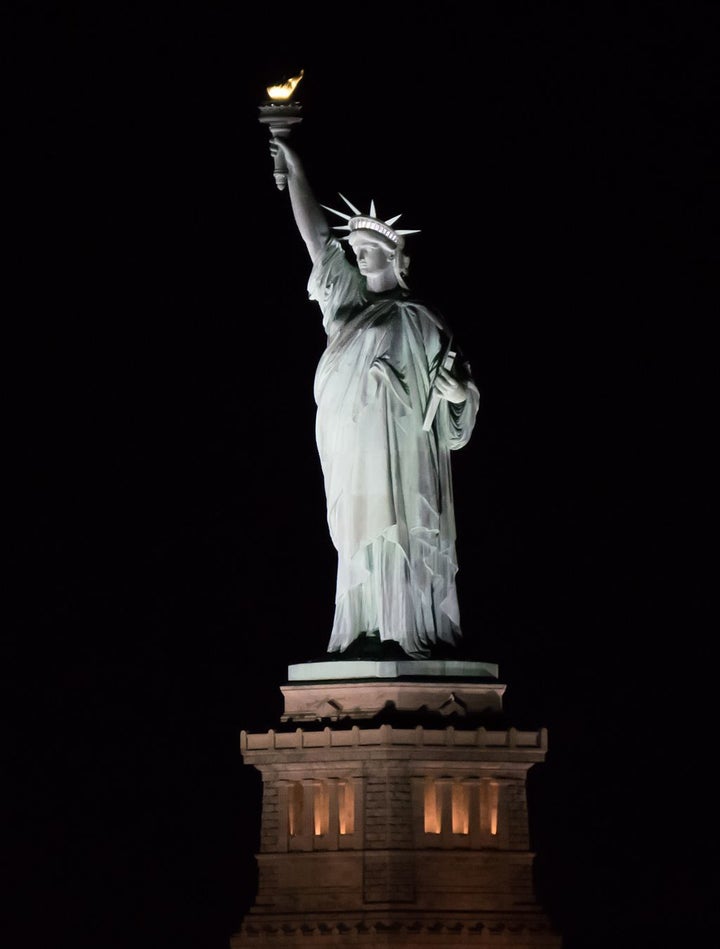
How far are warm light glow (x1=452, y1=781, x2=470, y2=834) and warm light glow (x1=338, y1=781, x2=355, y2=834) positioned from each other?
1163 millimetres

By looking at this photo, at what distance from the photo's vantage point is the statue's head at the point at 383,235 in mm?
37812

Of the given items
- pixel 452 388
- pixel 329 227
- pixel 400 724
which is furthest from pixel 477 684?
pixel 329 227

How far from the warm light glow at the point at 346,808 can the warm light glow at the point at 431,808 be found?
0.84 meters

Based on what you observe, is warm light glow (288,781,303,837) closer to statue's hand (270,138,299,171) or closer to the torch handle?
the torch handle

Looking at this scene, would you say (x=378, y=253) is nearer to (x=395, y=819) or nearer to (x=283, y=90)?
(x=283, y=90)

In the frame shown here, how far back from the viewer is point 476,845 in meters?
36.3

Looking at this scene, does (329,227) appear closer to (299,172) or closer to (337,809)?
(299,172)

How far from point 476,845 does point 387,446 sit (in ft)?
15.6

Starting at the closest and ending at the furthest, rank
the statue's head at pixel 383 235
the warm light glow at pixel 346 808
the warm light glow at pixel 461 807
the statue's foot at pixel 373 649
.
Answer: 1. the warm light glow at pixel 346 808
2. the warm light glow at pixel 461 807
3. the statue's foot at pixel 373 649
4. the statue's head at pixel 383 235

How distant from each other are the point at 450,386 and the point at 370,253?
2.07 metres

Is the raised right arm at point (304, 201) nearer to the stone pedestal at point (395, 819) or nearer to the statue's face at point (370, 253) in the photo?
the statue's face at point (370, 253)

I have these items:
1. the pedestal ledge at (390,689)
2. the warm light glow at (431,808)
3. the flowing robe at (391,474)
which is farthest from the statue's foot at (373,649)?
the warm light glow at (431,808)

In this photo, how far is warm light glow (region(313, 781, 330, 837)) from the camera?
3644 centimetres

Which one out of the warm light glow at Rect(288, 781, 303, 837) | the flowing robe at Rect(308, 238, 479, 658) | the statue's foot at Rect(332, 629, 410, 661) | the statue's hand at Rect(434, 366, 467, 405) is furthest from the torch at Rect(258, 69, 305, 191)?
the warm light glow at Rect(288, 781, 303, 837)
